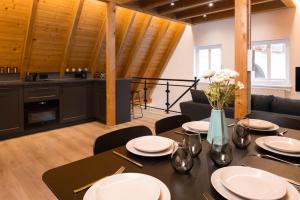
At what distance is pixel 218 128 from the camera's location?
1215 millimetres

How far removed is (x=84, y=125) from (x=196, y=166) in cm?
411

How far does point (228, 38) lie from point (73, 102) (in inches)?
173

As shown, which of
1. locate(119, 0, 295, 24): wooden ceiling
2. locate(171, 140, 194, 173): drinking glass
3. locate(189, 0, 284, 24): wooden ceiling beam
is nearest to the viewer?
locate(171, 140, 194, 173): drinking glass

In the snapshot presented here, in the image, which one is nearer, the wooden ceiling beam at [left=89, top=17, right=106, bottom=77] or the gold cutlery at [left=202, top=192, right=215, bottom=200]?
the gold cutlery at [left=202, top=192, right=215, bottom=200]

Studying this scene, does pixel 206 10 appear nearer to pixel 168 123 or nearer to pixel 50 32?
pixel 50 32

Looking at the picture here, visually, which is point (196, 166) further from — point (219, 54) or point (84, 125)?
point (219, 54)

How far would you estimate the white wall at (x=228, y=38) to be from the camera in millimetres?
5312

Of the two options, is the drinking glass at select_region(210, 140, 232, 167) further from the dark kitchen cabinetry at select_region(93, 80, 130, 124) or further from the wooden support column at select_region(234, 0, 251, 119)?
the dark kitchen cabinetry at select_region(93, 80, 130, 124)

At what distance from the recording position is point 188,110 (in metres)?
4.05

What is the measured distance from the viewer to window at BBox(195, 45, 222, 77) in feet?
21.7

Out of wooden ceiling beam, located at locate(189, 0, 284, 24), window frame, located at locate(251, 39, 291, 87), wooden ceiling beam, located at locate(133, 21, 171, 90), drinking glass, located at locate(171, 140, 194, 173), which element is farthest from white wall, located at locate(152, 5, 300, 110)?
drinking glass, located at locate(171, 140, 194, 173)

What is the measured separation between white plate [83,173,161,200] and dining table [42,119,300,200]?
0.06 m

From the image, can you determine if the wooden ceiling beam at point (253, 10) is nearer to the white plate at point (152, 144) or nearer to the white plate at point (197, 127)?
the white plate at point (197, 127)

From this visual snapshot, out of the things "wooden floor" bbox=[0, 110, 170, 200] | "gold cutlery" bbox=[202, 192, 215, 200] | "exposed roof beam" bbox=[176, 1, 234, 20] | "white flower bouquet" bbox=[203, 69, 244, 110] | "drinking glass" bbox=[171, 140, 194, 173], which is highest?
"exposed roof beam" bbox=[176, 1, 234, 20]
